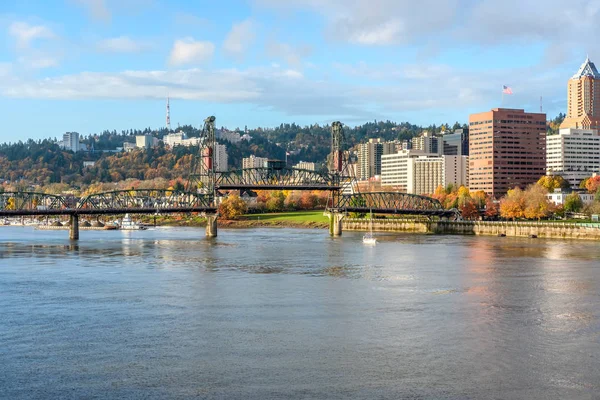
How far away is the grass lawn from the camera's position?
6604 inches

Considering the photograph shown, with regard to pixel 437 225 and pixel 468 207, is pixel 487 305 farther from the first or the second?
pixel 468 207

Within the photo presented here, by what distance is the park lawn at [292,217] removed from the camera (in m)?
168

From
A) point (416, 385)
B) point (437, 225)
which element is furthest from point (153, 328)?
point (437, 225)

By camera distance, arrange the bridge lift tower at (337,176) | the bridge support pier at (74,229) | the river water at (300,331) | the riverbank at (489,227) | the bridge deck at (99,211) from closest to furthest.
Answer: the river water at (300,331), the bridge deck at (99,211), the riverbank at (489,227), the bridge support pier at (74,229), the bridge lift tower at (337,176)

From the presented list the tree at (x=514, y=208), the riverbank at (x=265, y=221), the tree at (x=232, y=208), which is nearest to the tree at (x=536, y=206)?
the tree at (x=514, y=208)

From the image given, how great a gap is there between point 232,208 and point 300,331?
144 meters

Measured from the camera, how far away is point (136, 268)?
64.4 m

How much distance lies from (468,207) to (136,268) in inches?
3990

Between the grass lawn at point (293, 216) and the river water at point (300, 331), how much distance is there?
4002 inches

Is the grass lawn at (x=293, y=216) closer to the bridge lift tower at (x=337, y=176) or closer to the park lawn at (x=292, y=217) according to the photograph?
the park lawn at (x=292, y=217)

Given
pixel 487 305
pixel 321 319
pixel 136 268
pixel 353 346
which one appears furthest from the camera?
pixel 136 268

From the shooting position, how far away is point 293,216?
177625 mm

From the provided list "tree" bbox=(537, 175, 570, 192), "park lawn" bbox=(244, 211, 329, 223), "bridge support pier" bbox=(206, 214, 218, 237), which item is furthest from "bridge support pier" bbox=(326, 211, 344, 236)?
"tree" bbox=(537, 175, 570, 192)

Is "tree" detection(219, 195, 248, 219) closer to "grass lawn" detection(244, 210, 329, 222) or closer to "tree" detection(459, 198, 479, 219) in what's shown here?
"grass lawn" detection(244, 210, 329, 222)
